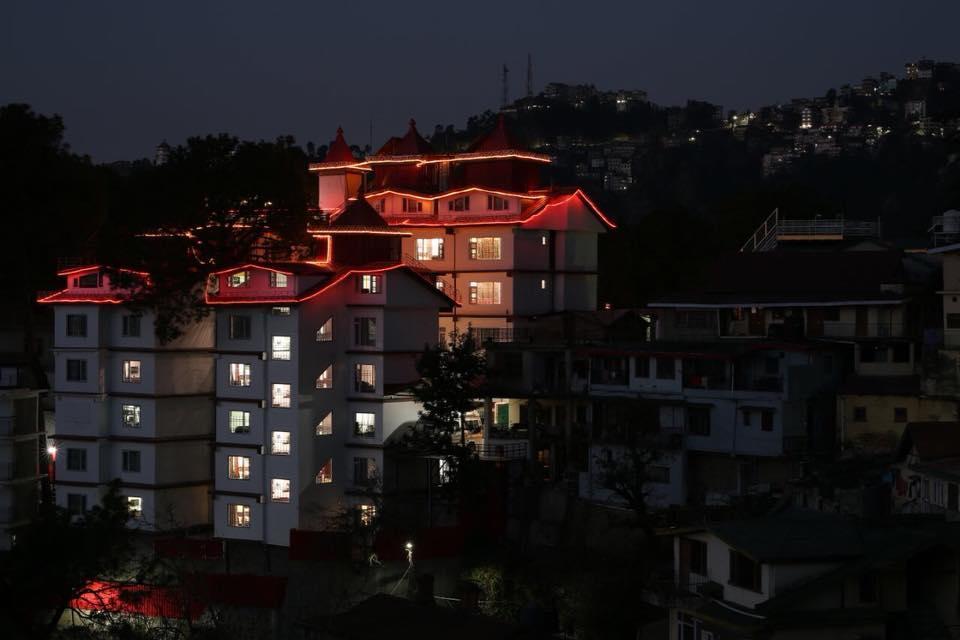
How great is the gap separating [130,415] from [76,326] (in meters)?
4.16

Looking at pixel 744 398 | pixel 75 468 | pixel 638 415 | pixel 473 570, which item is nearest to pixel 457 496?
pixel 473 570

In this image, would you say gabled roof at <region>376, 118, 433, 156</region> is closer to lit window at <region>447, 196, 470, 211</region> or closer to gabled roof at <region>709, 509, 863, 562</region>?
lit window at <region>447, 196, 470, 211</region>

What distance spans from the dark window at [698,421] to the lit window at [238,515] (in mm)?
16198

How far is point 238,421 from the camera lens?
170 ft

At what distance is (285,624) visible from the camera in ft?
147

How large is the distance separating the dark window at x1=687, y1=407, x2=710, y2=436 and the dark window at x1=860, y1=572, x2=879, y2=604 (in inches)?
651

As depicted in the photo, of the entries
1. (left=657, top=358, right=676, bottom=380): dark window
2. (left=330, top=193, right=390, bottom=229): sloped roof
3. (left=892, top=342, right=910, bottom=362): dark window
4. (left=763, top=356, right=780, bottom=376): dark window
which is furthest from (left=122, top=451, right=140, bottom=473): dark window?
(left=892, top=342, right=910, bottom=362): dark window

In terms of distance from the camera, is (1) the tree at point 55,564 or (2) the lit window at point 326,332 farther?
(2) the lit window at point 326,332

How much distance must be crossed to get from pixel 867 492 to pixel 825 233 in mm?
24688

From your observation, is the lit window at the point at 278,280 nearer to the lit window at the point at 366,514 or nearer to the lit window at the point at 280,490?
the lit window at the point at 280,490

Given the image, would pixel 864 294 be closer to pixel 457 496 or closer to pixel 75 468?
pixel 457 496

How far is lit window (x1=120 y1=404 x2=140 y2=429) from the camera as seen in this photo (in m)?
53.8

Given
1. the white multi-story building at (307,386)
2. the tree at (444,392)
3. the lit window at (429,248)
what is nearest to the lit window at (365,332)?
the white multi-story building at (307,386)

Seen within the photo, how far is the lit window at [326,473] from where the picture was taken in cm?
5097
